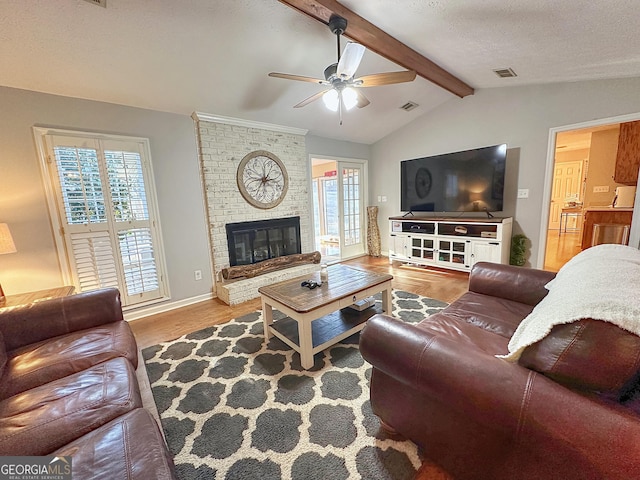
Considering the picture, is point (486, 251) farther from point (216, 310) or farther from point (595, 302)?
point (216, 310)

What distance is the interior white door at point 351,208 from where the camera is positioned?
202 inches

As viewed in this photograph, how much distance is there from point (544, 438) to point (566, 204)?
8.91 metres

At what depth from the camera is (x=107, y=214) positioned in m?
2.74

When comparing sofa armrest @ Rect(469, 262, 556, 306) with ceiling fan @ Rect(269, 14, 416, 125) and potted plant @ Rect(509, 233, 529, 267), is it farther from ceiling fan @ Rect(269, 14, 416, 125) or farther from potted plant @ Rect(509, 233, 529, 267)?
potted plant @ Rect(509, 233, 529, 267)

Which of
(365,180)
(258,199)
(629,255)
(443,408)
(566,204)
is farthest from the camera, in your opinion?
(566,204)

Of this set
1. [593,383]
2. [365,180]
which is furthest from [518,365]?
[365,180]

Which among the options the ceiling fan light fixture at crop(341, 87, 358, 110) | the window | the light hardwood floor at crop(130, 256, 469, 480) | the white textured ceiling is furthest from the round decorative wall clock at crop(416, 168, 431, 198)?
the window

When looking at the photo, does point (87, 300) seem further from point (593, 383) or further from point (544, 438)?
point (593, 383)

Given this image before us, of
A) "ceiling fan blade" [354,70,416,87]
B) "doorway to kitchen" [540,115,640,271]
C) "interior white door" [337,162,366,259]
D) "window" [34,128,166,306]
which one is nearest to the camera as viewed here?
"ceiling fan blade" [354,70,416,87]

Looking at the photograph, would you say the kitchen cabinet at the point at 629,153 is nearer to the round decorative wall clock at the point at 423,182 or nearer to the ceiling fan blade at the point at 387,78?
the round decorative wall clock at the point at 423,182

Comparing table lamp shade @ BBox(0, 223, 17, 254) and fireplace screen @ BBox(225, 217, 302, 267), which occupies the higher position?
table lamp shade @ BBox(0, 223, 17, 254)

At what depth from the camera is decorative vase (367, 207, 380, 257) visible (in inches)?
212

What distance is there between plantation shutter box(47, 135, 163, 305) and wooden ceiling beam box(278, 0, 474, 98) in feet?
7.51

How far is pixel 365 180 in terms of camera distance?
5477 millimetres
